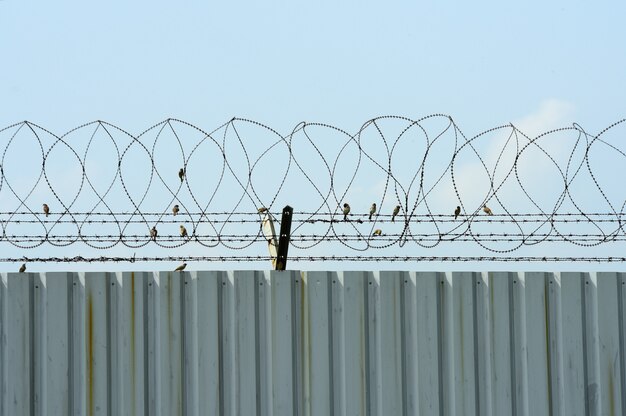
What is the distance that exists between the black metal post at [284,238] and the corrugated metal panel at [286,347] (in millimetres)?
121

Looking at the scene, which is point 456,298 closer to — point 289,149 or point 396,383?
point 396,383

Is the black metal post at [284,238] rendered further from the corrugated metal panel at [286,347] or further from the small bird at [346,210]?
the small bird at [346,210]

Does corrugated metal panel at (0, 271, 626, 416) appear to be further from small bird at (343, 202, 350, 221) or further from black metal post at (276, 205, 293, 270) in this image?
small bird at (343, 202, 350, 221)

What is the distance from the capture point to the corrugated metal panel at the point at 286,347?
288 inches

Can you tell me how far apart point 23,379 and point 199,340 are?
1118 mm

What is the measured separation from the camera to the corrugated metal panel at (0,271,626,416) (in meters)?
7.30

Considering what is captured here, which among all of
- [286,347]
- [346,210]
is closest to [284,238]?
[346,210]

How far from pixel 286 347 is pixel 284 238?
0.71 meters

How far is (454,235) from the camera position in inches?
305

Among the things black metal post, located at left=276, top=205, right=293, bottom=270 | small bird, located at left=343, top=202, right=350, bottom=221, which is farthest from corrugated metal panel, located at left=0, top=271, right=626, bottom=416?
small bird, located at left=343, top=202, right=350, bottom=221

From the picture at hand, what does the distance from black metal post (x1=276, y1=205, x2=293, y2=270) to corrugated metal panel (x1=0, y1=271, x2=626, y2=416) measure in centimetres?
12

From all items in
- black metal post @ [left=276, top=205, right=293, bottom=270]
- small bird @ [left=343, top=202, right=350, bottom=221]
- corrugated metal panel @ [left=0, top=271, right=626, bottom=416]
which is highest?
small bird @ [left=343, top=202, right=350, bottom=221]

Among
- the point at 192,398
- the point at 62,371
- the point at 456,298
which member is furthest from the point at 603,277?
the point at 62,371

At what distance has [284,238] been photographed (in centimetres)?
759
